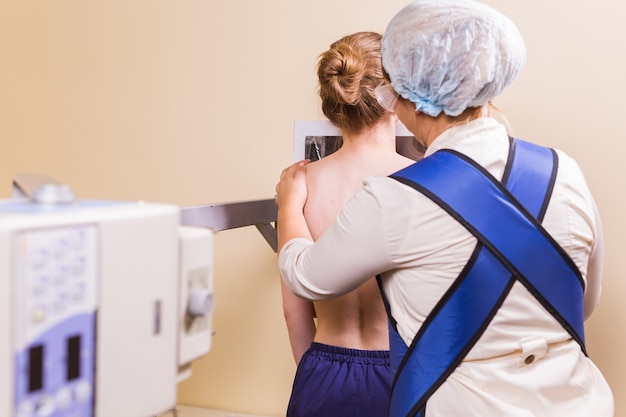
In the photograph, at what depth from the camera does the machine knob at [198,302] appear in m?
0.89

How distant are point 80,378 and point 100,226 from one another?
158 mm

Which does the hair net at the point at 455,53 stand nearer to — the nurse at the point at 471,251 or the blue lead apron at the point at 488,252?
the nurse at the point at 471,251

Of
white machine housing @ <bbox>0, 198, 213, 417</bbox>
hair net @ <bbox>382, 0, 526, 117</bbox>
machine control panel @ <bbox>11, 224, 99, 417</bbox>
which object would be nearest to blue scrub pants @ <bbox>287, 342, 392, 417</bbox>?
hair net @ <bbox>382, 0, 526, 117</bbox>

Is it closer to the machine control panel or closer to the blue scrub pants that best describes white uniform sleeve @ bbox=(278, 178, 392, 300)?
the blue scrub pants

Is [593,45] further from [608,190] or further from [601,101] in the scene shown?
[608,190]

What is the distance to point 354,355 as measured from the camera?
1.67 metres

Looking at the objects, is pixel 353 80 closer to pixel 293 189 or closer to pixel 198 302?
pixel 293 189

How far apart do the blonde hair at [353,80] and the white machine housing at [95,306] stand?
32.2 inches

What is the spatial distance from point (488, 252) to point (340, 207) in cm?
54

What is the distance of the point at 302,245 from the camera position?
4.52 feet

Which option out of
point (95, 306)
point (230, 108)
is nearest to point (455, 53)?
point (95, 306)

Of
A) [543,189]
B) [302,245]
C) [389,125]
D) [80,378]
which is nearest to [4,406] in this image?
[80,378]

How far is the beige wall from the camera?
1968 millimetres

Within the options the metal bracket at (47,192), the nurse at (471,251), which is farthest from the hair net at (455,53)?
the metal bracket at (47,192)
